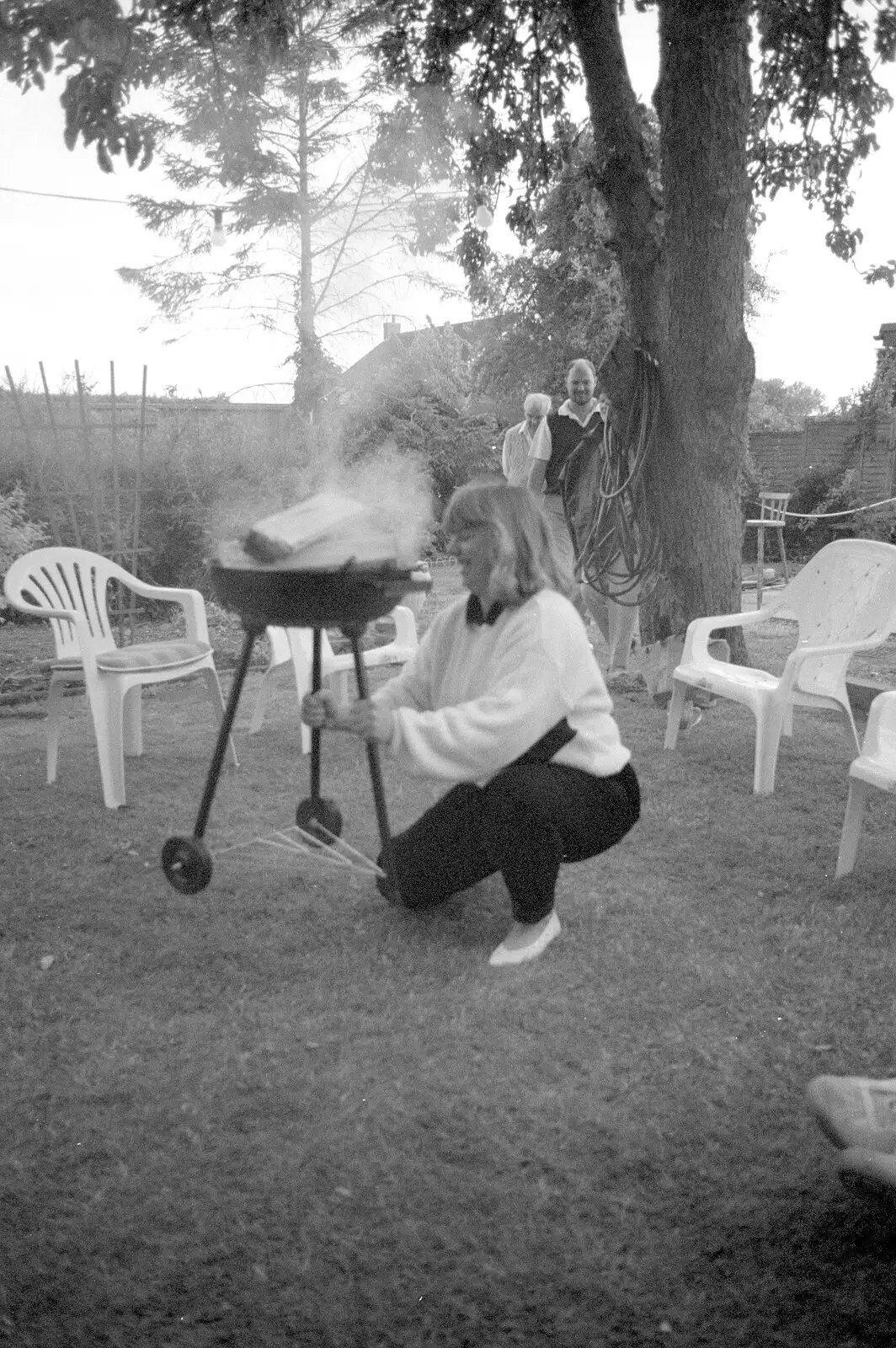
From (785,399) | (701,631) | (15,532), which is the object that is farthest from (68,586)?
(785,399)

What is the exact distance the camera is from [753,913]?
→ 10.9 feet

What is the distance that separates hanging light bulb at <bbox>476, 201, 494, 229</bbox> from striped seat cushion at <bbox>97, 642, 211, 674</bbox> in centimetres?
455

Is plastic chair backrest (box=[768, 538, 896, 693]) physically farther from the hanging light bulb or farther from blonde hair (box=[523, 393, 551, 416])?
the hanging light bulb

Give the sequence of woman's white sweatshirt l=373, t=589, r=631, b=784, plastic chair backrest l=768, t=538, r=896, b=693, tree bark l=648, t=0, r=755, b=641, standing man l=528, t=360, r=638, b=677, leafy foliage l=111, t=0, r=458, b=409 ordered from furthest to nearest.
A: leafy foliage l=111, t=0, r=458, b=409 → standing man l=528, t=360, r=638, b=677 → tree bark l=648, t=0, r=755, b=641 → plastic chair backrest l=768, t=538, r=896, b=693 → woman's white sweatshirt l=373, t=589, r=631, b=784

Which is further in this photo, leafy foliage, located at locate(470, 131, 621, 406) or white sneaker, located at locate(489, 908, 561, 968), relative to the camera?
leafy foliage, located at locate(470, 131, 621, 406)

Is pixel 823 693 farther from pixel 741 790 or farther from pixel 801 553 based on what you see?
pixel 801 553

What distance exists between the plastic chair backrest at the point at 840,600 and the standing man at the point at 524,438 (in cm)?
247

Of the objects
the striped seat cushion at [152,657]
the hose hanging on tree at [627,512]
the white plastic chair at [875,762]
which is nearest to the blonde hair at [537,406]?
the hose hanging on tree at [627,512]

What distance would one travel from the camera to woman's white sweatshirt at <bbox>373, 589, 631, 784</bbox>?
8.80 ft

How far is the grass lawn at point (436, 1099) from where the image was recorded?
5.78 ft

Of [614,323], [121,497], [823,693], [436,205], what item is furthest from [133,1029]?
[614,323]

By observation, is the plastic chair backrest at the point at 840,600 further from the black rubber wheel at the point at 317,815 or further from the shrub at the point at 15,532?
the shrub at the point at 15,532

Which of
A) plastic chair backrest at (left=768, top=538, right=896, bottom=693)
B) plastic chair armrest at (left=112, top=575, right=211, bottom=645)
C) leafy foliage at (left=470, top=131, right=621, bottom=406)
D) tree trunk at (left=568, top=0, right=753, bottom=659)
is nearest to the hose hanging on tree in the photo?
tree trunk at (left=568, top=0, right=753, bottom=659)

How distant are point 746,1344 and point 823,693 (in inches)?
125
